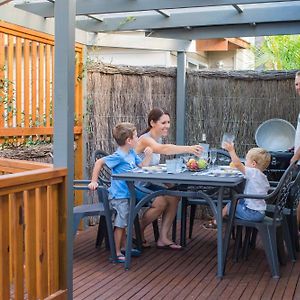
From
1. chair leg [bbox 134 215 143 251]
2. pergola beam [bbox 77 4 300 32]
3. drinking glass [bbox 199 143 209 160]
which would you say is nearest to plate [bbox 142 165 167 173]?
drinking glass [bbox 199 143 209 160]

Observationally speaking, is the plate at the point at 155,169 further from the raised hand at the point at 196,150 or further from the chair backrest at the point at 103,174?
the chair backrest at the point at 103,174

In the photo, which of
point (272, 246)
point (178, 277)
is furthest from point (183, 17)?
point (178, 277)

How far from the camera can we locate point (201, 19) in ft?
18.8

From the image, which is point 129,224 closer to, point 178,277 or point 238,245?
point 178,277

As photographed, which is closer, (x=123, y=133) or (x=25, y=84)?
(x=123, y=133)

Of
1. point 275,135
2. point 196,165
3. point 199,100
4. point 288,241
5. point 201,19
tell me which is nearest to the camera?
point 288,241

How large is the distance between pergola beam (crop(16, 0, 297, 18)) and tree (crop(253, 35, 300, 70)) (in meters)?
6.57

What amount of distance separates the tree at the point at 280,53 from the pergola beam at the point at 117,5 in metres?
6.57

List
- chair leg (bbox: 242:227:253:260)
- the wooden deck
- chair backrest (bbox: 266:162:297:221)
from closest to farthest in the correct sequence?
the wooden deck → chair backrest (bbox: 266:162:297:221) → chair leg (bbox: 242:227:253:260)

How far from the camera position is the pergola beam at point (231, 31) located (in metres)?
5.72

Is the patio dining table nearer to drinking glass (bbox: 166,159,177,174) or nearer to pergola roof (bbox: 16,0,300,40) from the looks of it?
drinking glass (bbox: 166,159,177,174)

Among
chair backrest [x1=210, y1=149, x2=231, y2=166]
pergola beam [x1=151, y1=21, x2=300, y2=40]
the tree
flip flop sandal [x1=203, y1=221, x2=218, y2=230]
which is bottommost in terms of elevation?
flip flop sandal [x1=203, y1=221, x2=218, y2=230]

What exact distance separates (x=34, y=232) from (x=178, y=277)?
1.52m

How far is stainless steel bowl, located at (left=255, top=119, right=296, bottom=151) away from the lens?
6082 mm
